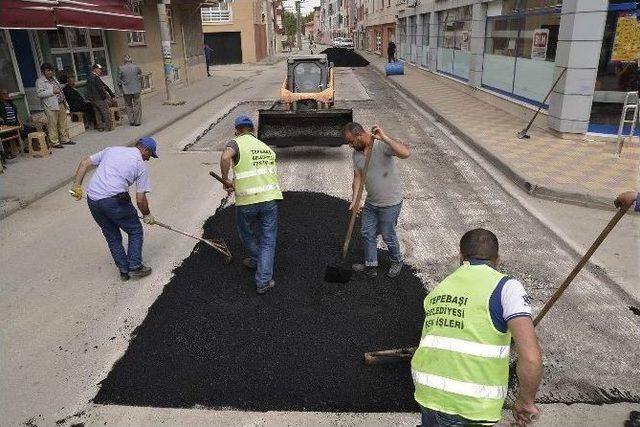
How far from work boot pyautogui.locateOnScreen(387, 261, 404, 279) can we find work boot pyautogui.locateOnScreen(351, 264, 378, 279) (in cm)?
16

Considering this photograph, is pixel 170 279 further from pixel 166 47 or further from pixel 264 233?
pixel 166 47

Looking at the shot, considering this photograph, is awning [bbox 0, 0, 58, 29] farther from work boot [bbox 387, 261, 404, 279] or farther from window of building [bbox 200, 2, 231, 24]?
window of building [bbox 200, 2, 231, 24]

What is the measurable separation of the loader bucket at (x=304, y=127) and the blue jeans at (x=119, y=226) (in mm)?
4900

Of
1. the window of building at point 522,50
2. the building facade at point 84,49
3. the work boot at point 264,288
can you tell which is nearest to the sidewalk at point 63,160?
the building facade at point 84,49

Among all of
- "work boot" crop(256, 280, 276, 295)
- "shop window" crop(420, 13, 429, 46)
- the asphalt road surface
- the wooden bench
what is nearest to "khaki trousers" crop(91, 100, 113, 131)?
the wooden bench

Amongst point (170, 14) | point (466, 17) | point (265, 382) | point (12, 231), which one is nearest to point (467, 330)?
point (265, 382)

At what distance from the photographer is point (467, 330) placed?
2.19 meters

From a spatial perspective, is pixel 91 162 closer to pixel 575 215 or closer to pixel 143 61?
pixel 575 215

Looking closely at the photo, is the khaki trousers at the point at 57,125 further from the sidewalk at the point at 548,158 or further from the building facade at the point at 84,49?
the sidewalk at the point at 548,158

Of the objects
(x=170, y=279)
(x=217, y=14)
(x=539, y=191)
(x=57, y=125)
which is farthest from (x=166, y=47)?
(x=217, y=14)

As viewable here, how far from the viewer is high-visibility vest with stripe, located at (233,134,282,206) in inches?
190

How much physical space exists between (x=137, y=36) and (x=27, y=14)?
10.7 meters

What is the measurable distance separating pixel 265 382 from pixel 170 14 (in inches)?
951

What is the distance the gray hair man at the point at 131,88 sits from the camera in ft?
44.2
